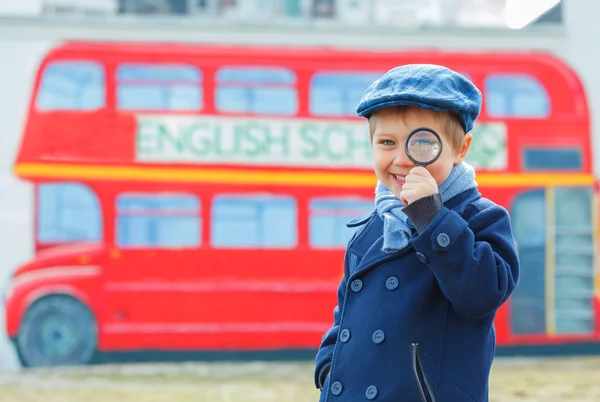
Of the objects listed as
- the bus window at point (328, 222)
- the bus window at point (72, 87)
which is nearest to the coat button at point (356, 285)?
the bus window at point (328, 222)

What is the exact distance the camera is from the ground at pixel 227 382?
528cm

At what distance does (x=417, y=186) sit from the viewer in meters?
1.27

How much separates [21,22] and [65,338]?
2.74 metres

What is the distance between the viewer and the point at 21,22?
6578mm

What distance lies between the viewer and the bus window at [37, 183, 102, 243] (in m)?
6.37

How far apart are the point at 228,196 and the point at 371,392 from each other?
524 centimetres

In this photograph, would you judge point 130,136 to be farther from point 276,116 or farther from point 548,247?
point 548,247

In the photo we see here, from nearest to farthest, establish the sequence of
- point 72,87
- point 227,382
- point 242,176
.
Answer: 1. point 227,382
2. point 72,87
3. point 242,176

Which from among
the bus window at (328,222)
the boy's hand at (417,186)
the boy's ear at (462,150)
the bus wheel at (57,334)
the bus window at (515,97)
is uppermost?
the bus window at (515,97)

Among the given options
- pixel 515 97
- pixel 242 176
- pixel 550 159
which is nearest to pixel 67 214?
pixel 242 176

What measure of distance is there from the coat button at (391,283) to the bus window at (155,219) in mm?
5168

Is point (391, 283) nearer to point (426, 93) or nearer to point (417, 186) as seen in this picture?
point (417, 186)

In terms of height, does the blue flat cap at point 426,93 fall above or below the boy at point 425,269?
above

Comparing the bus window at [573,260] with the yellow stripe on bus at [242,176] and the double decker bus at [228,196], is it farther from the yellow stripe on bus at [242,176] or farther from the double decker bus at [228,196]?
the yellow stripe on bus at [242,176]
